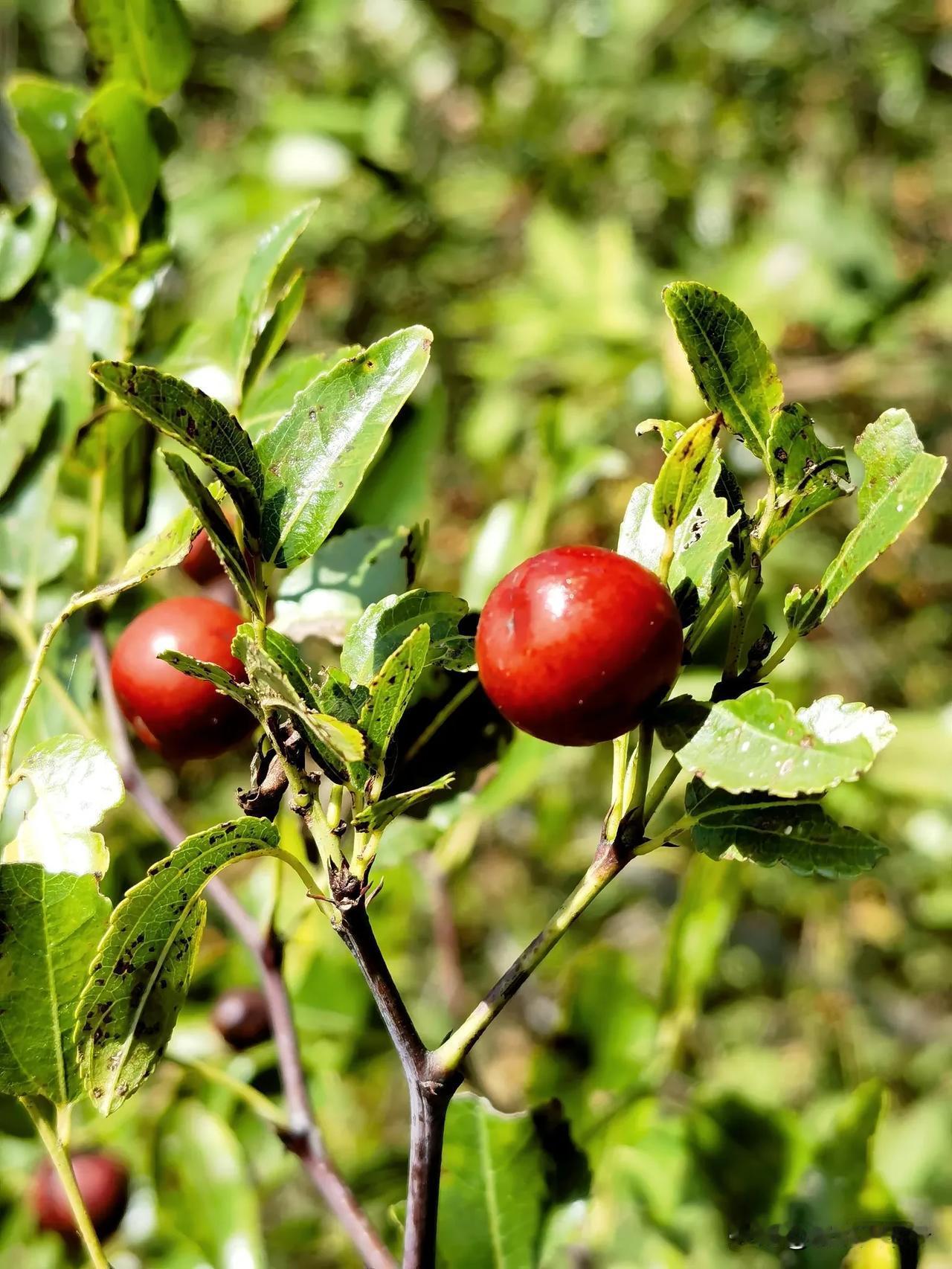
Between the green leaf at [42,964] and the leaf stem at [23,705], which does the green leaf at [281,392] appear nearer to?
the leaf stem at [23,705]

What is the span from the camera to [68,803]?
26.2 inches

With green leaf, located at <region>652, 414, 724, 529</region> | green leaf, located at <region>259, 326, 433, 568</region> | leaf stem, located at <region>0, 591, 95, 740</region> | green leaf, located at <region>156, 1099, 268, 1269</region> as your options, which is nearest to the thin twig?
leaf stem, located at <region>0, 591, 95, 740</region>

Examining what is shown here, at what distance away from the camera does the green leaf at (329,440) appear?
63 cm

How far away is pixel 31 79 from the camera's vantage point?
92 cm

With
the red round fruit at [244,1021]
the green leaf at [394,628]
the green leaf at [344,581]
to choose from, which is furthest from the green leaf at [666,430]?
the red round fruit at [244,1021]

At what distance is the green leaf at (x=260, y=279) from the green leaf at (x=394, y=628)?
257 mm

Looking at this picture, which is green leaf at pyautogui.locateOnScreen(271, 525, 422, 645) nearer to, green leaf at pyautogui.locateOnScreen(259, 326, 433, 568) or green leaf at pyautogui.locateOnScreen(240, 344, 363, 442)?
green leaf at pyautogui.locateOnScreen(240, 344, 363, 442)

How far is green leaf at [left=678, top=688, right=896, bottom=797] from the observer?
1.72ft

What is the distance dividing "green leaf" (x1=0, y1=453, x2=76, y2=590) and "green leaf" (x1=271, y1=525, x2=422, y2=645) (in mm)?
249

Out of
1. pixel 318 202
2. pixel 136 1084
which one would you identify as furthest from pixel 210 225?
pixel 136 1084

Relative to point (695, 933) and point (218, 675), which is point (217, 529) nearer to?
point (218, 675)

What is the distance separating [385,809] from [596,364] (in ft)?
6.09

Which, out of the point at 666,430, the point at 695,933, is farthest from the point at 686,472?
the point at 695,933

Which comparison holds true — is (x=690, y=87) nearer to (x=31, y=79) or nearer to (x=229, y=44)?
(x=229, y=44)
